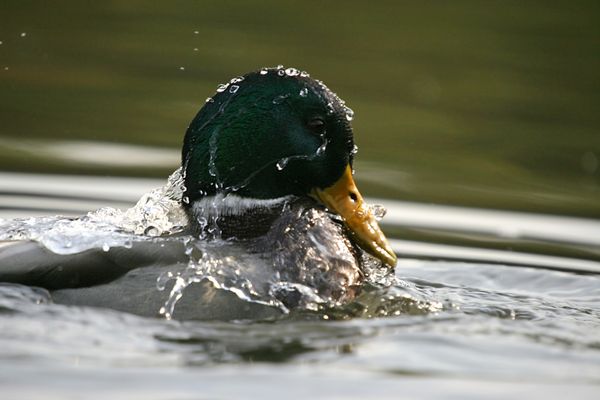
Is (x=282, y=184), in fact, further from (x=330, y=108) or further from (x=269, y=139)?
(x=330, y=108)

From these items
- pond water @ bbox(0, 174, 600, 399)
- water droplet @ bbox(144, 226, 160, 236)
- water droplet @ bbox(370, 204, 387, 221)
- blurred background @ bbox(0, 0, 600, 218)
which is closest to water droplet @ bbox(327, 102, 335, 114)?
water droplet @ bbox(370, 204, 387, 221)

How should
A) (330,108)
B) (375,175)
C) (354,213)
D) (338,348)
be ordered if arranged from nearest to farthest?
(338,348), (330,108), (354,213), (375,175)

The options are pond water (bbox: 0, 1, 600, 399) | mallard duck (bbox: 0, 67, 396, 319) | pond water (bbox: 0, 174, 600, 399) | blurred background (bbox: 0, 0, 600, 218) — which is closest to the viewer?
pond water (bbox: 0, 174, 600, 399)

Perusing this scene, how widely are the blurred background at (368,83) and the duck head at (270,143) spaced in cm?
246

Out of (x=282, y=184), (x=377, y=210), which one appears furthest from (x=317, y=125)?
(x=377, y=210)

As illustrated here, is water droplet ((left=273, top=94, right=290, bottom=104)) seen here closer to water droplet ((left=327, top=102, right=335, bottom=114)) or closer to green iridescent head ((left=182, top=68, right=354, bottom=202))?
green iridescent head ((left=182, top=68, right=354, bottom=202))

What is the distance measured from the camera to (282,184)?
7.72 meters

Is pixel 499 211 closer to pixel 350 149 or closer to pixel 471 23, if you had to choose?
pixel 350 149

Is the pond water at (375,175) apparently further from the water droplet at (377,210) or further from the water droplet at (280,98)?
the water droplet at (280,98)

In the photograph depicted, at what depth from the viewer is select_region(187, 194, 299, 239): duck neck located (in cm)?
762

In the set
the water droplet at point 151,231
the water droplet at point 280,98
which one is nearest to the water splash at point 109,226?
the water droplet at point 151,231

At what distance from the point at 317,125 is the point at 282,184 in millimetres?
378

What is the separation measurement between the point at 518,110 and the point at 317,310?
18.3ft

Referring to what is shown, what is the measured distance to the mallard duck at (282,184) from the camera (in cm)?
746
